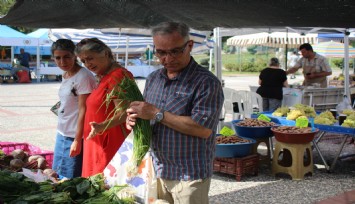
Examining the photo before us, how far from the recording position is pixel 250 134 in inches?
244

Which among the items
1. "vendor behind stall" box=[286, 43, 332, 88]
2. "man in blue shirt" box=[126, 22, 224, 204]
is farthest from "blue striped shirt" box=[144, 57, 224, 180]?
"vendor behind stall" box=[286, 43, 332, 88]

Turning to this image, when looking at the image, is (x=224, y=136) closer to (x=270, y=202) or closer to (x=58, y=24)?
(x=270, y=202)

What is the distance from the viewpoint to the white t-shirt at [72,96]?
370cm

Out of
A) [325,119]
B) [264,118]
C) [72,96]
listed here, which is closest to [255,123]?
[264,118]

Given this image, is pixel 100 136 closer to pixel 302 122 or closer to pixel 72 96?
pixel 72 96

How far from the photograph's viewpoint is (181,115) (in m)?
2.44

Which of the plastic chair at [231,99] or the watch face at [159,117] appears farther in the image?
the plastic chair at [231,99]

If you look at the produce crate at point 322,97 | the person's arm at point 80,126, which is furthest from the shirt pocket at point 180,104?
the produce crate at point 322,97

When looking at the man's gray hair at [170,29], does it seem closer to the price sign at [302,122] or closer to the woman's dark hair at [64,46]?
the woman's dark hair at [64,46]

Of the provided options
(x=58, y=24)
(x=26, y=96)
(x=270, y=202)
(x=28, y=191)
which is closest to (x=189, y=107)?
(x=28, y=191)

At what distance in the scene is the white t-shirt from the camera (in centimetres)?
370

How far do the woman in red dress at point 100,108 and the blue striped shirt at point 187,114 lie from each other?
795 mm

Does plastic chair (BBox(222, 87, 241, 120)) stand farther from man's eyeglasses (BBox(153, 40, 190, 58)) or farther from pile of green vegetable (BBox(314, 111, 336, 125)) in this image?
man's eyeglasses (BBox(153, 40, 190, 58))

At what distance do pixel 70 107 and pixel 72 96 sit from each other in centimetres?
10
